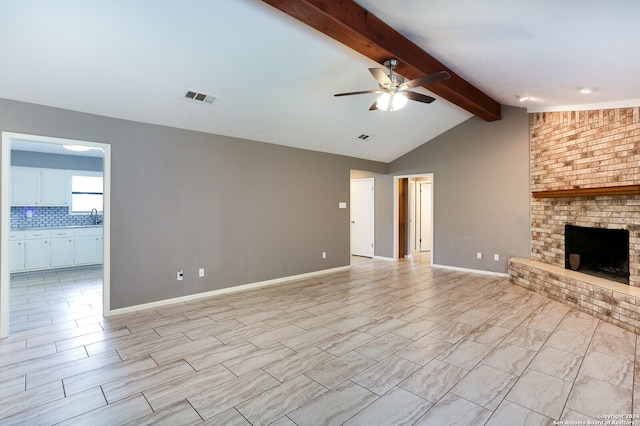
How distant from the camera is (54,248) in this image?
20.9 ft

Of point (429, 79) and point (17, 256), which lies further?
point (17, 256)

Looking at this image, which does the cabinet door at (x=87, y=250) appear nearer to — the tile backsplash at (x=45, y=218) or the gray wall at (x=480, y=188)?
the tile backsplash at (x=45, y=218)

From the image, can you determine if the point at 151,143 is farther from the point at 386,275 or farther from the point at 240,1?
the point at 386,275

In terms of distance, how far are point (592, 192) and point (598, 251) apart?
3.43 feet

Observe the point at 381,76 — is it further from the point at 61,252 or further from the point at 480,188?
the point at 61,252

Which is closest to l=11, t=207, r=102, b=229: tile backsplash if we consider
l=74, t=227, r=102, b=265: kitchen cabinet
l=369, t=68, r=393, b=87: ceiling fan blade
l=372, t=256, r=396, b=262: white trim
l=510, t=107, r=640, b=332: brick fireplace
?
l=74, t=227, r=102, b=265: kitchen cabinet

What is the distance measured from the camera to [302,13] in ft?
8.41

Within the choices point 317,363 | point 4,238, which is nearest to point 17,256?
point 4,238

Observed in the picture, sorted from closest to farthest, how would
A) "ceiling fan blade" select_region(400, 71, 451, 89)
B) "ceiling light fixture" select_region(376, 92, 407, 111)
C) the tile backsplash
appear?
"ceiling fan blade" select_region(400, 71, 451, 89)
"ceiling light fixture" select_region(376, 92, 407, 111)
the tile backsplash

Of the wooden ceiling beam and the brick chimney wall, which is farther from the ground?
the wooden ceiling beam

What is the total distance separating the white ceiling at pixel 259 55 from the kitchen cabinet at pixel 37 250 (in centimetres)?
410

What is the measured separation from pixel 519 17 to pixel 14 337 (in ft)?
18.6

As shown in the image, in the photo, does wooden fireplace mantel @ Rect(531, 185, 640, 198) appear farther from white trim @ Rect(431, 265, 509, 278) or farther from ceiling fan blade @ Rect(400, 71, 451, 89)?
ceiling fan blade @ Rect(400, 71, 451, 89)

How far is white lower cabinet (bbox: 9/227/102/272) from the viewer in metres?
6.02
